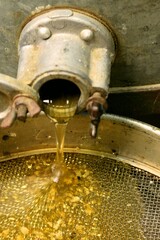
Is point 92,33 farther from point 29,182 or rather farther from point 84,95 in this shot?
point 29,182

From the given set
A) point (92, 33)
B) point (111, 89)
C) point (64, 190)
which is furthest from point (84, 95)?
point (64, 190)

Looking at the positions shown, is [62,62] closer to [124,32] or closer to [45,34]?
[45,34]

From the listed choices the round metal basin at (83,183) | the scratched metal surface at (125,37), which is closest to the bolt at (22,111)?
the scratched metal surface at (125,37)

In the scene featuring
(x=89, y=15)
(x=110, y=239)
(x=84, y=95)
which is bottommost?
(x=110, y=239)

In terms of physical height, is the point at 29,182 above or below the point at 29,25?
below

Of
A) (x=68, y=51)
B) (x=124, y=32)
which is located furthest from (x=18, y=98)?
(x=124, y=32)

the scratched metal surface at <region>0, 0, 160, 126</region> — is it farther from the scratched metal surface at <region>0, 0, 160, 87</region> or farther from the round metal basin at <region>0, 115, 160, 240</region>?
the round metal basin at <region>0, 115, 160, 240</region>

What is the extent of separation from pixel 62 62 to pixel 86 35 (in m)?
0.11

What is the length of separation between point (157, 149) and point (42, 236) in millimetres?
368

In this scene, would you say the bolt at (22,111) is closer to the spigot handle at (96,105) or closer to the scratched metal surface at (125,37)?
the spigot handle at (96,105)

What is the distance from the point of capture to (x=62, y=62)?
1074 mm

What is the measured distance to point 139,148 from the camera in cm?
144

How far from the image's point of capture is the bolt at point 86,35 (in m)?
1.15

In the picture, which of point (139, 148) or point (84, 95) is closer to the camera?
point (84, 95)
